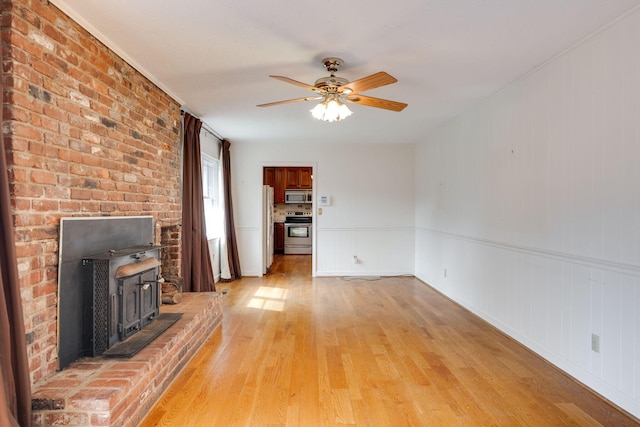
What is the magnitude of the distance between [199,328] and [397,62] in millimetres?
2612

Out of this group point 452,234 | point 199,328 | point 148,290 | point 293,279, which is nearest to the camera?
point 148,290

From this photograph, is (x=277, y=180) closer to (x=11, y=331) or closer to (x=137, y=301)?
(x=137, y=301)

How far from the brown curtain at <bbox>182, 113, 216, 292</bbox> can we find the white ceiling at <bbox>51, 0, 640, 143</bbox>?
0.62m

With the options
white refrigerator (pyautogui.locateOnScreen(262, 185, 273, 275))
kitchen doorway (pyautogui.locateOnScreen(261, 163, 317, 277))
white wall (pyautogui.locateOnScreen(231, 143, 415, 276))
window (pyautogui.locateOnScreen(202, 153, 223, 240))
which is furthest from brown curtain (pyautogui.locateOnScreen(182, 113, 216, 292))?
kitchen doorway (pyautogui.locateOnScreen(261, 163, 317, 277))

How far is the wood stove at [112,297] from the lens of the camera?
207cm

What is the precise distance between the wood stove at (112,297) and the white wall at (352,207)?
3574 mm

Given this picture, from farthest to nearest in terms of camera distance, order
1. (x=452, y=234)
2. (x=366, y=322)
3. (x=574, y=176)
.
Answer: (x=452, y=234), (x=366, y=322), (x=574, y=176)

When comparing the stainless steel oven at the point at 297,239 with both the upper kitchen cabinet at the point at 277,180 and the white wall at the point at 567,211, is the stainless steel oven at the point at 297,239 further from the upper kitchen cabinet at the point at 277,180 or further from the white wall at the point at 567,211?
the white wall at the point at 567,211

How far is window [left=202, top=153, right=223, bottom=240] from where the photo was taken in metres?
5.19

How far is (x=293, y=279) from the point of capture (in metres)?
5.85

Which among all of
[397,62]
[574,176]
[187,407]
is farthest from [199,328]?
[574,176]

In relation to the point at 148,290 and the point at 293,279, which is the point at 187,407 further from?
the point at 293,279

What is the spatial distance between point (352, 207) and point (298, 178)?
2.85 meters

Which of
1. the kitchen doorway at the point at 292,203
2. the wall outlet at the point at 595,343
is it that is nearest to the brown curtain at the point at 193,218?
the wall outlet at the point at 595,343
